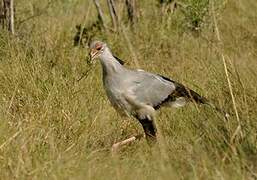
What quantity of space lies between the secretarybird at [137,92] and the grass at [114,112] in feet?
0.36

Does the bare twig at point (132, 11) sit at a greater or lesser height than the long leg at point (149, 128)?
lesser

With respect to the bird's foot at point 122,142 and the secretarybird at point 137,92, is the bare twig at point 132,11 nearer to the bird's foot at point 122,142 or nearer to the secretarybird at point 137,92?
the secretarybird at point 137,92

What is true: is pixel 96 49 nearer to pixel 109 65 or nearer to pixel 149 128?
pixel 109 65

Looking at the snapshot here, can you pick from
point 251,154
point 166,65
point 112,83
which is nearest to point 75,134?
point 112,83

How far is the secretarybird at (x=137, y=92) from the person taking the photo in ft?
13.6

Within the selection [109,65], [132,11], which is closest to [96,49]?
[109,65]

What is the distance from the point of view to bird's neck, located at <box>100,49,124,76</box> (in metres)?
4.18

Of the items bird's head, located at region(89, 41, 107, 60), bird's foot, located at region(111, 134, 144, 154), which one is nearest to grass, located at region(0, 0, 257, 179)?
bird's foot, located at region(111, 134, 144, 154)

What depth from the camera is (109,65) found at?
13.8 feet

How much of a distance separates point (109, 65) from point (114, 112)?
1.79 feet

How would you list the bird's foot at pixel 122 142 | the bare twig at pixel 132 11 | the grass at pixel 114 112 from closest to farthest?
the grass at pixel 114 112, the bird's foot at pixel 122 142, the bare twig at pixel 132 11

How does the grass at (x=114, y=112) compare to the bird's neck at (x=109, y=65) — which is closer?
the grass at (x=114, y=112)

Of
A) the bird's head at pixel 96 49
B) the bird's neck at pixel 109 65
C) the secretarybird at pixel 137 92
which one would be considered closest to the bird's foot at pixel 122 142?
the secretarybird at pixel 137 92

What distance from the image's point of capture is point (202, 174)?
3.15m
